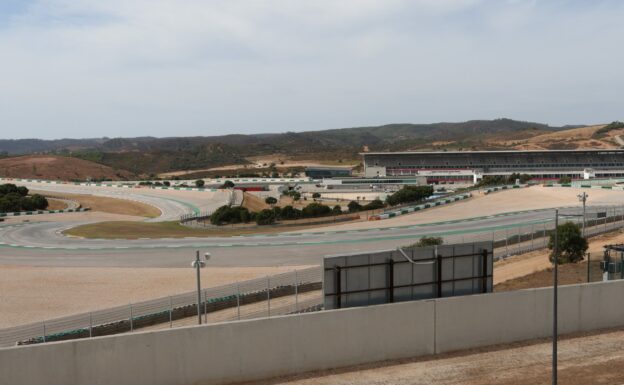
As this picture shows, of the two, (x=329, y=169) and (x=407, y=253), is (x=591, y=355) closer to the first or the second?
(x=407, y=253)

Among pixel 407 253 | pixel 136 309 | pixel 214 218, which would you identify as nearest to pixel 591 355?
pixel 407 253

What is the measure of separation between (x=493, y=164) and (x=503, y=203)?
84053mm

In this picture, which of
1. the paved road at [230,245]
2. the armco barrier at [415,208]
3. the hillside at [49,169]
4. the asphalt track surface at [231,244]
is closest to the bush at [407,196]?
the armco barrier at [415,208]

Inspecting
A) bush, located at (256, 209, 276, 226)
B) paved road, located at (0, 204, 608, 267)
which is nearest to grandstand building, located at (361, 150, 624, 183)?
bush, located at (256, 209, 276, 226)

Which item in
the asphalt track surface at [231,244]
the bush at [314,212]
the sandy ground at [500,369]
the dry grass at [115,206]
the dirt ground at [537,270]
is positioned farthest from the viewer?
the dry grass at [115,206]

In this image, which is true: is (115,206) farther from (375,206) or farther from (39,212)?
A: (375,206)

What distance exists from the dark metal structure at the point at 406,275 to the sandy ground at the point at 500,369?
2668 mm

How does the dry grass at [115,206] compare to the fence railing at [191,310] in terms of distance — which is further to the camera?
the dry grass at [115,206]

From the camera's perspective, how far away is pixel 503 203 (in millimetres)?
83750

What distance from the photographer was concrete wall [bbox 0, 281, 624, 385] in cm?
1797

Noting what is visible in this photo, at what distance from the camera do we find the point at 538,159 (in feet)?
Result: 530

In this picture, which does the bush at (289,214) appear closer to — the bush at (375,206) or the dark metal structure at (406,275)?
the bush at (375,206)

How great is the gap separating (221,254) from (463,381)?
3166 centimetres

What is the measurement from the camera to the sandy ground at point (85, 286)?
3212cm
